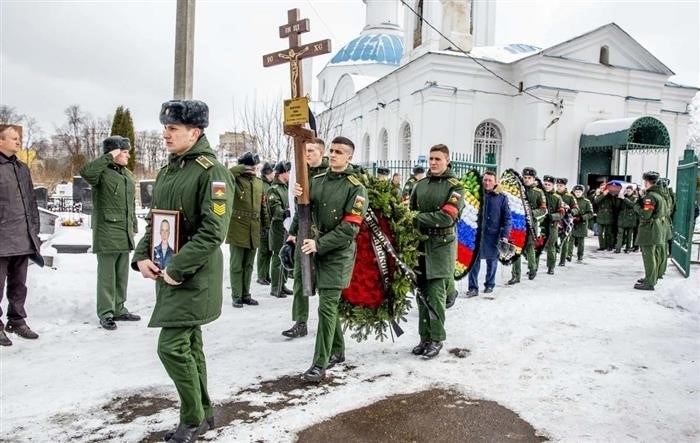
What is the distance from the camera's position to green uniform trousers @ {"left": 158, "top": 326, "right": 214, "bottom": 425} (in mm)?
3166

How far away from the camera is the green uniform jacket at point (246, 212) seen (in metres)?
7.01

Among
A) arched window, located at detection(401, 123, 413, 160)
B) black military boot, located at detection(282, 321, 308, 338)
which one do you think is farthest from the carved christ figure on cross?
arched window, located at detection(401, 123, 413, 160)

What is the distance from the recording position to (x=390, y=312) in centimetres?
497

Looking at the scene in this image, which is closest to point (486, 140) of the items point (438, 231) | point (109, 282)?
point (438, 231)

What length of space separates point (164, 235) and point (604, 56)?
80.3 feet

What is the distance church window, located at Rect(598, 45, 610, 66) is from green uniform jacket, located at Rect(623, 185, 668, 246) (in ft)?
55.4

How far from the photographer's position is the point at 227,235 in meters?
6.30

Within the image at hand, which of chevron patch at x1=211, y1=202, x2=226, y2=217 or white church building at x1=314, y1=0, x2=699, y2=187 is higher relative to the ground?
white church building at x1=314, y1=0, x2=699, y2=187

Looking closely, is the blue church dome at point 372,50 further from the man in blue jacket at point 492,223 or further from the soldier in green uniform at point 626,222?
the man in blue jacket at point 492,223

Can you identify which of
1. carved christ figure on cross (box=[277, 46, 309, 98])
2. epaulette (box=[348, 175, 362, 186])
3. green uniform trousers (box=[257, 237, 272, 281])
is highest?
carved christ figure on cross (box=[277, 46, 309, 98])

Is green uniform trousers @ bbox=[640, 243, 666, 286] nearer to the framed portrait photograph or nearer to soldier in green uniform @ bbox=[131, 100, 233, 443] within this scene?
soldier in green uniform @ bbox=[131, 100, 233, 443]

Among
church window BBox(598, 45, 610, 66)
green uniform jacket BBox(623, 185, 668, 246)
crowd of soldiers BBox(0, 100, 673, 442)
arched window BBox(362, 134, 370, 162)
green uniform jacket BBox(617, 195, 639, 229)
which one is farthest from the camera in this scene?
arched window BBox(362, 134, 370, 162)

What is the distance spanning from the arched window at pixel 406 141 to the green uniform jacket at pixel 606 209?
11332 mm

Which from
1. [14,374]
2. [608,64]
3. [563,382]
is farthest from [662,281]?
[608,64]
